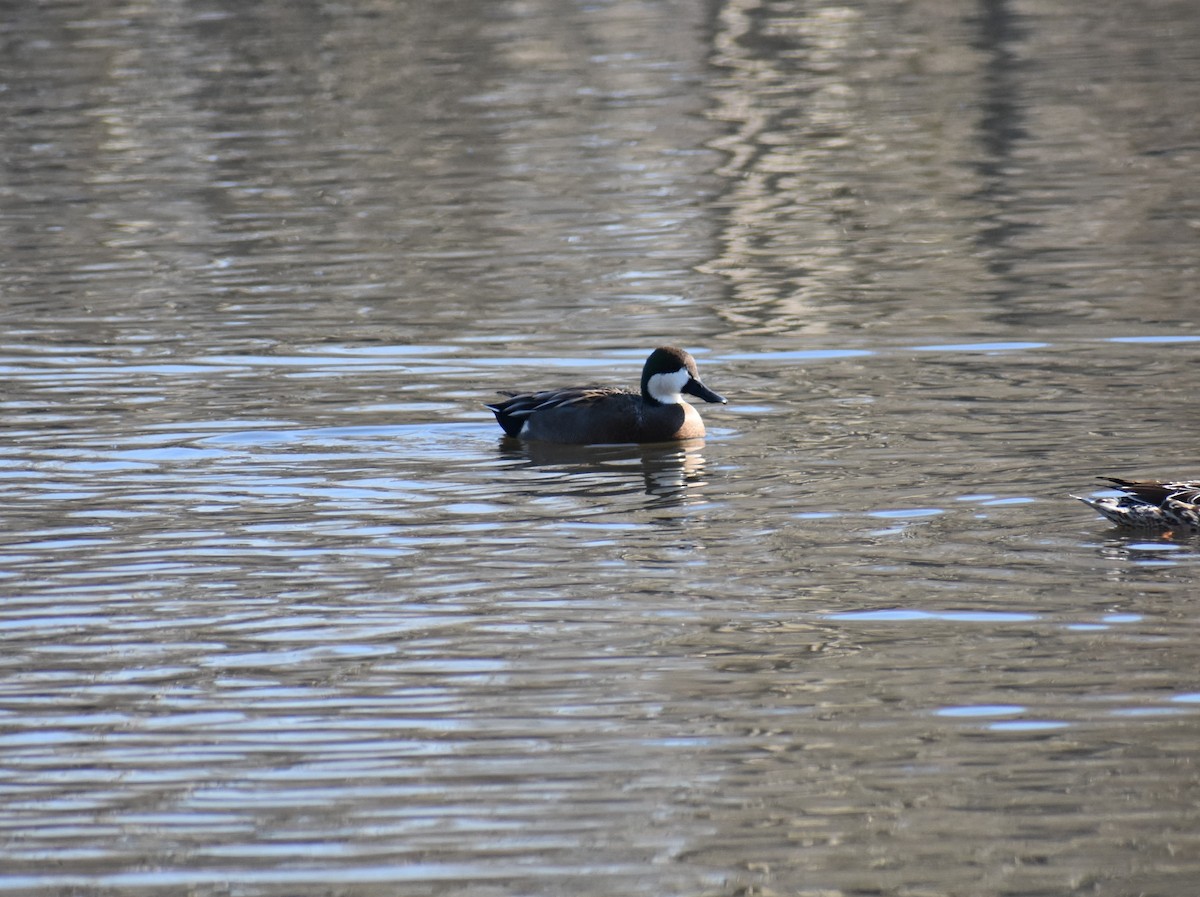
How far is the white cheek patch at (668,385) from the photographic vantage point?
13477 millimetres

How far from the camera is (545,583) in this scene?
968cm

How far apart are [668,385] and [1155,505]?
4193 millimetres

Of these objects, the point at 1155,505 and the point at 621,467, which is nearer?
the point at 1155,505

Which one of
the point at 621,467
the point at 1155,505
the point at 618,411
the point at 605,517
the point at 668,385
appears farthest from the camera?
the point at 668,385

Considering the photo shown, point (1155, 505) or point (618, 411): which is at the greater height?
point (1155, 505)

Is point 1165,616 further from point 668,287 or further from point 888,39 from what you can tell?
point 888,39

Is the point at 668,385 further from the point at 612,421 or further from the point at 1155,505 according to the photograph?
the point at 1155,505

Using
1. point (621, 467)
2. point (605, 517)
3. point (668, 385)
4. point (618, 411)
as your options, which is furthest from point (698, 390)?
point (605, 517)

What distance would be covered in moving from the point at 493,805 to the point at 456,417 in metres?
7.07

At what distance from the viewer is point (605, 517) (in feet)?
37.0

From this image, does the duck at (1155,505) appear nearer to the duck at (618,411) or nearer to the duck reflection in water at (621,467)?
the duck reflection in water at (621,467)

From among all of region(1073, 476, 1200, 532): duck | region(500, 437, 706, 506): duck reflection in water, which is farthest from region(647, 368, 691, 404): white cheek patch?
region(1073, 476, 1200, 532): duck

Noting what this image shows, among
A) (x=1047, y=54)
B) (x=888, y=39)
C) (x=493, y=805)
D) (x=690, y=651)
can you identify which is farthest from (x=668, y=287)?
(x=888, y=39)

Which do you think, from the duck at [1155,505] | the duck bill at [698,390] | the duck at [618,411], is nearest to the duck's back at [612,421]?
the duck at [618,411]
